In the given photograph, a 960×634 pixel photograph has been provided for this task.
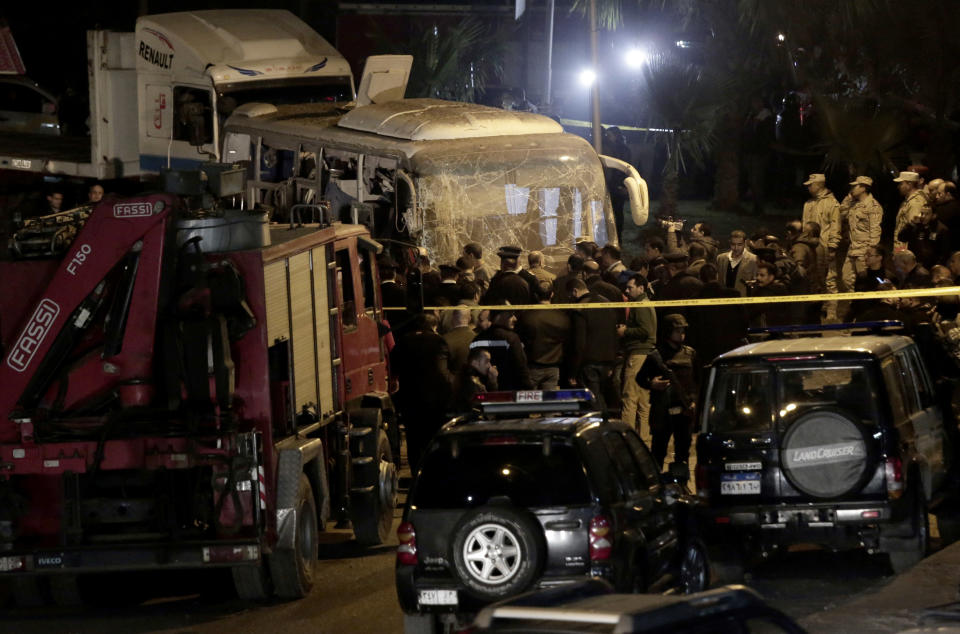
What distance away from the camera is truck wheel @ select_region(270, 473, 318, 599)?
1099cm

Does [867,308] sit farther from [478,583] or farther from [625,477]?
[478,583]

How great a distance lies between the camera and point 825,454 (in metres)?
10.9

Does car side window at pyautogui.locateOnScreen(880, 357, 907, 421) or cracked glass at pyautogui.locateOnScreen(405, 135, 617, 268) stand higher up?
cracked glass at pyautogui.locateOnScreen(405, 135, 617, 268)

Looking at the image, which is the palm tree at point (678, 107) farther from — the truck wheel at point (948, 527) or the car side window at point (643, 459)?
the car side window at point (643, 459)

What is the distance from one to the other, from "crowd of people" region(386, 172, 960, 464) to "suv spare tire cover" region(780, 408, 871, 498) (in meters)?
3.80

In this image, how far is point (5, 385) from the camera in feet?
34.7

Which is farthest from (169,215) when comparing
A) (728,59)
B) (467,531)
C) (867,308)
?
(728,59)

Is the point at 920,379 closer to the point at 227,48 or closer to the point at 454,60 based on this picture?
the point at 227,48

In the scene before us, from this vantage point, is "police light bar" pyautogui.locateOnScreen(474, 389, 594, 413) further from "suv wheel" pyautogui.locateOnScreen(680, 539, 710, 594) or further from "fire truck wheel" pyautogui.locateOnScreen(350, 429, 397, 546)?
"fire truck wheel" pyautogui.locateOnScreen(350, 429, 397, 546)

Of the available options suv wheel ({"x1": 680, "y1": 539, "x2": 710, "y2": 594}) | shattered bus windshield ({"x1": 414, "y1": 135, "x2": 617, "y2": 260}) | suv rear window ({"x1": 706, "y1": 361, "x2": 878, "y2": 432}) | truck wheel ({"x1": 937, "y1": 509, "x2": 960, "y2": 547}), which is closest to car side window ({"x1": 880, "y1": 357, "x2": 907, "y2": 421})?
suv rear window ({"x1": 706, "y1": 361, "x2": 878, "y2": 432})

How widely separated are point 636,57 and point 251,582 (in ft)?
80.5

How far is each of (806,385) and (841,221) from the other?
11.1 meters

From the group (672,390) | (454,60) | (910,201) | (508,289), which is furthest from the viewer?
(454,60)

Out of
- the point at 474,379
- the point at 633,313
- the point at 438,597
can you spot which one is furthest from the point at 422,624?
the point at 633,313
